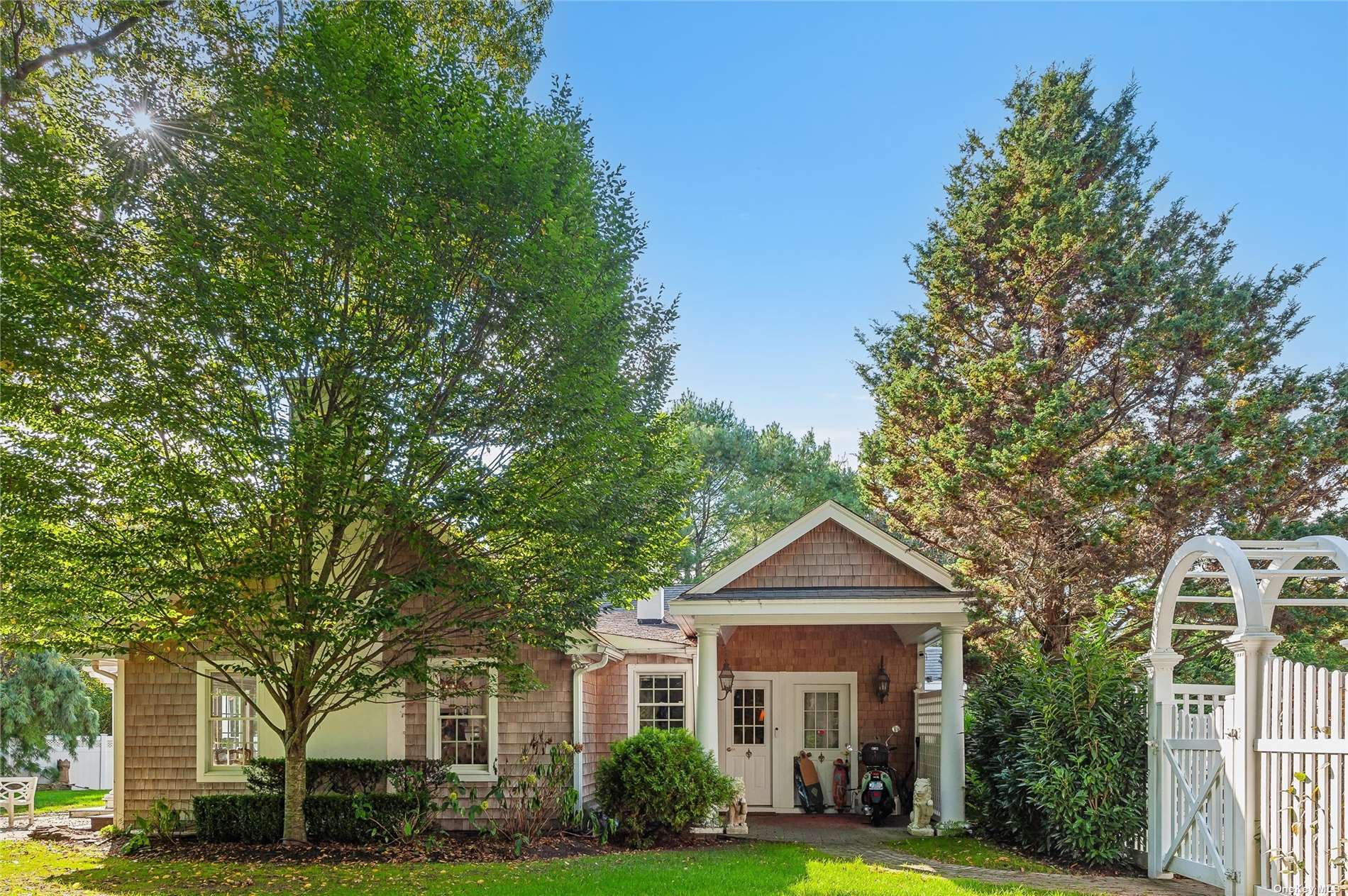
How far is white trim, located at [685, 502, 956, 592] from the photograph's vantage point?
43.9 feet

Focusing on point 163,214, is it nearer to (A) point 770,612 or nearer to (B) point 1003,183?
(A) point 770,612

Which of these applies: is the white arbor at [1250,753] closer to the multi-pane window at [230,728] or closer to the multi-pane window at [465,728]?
the multi-pane window at [465,728]

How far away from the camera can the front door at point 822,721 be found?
53.4 feet

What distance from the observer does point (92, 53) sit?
1123cm

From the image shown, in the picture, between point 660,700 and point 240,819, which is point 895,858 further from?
point 240,819

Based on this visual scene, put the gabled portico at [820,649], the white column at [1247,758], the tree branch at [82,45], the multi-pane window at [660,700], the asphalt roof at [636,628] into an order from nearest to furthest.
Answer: the white column at [1247,758]
the tree branch at [82,45]
the gabled portico at [820,649]
the multi-pane window at [660,700]
the asphalt roof at [636,628]

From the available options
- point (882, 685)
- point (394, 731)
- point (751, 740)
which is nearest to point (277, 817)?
point (394, 731)

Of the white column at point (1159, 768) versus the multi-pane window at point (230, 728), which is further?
the multi-pane window at point (230, 728)

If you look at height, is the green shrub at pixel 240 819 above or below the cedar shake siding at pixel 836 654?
below

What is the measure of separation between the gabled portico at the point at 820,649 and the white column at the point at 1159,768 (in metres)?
3.05

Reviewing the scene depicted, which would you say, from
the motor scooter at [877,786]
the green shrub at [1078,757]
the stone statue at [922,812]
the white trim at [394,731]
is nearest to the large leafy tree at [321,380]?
the white trim at [394,731]

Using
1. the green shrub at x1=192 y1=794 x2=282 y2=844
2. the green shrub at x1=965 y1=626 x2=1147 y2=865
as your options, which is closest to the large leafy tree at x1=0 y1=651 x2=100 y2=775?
the green shrub at x1=192 y1=794 x2=282 y2=844

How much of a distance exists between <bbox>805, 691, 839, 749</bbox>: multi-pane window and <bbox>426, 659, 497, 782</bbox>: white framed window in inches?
224

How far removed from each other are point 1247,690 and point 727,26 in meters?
9.29
